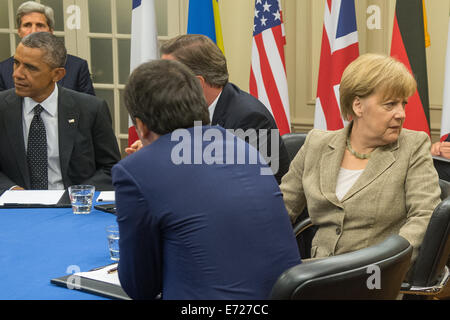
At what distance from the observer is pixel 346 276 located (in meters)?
1.22

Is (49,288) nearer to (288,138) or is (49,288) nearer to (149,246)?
(149,246)

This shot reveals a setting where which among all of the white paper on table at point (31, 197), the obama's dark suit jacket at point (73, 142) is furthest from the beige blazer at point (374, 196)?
the obama's dark suit jacket at point (73, 142)

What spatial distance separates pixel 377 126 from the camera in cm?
206

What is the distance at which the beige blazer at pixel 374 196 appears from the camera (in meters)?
1.96

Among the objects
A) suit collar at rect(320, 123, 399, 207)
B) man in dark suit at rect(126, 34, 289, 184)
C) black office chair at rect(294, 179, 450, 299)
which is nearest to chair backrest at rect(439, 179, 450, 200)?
black office chair at rect(294, 179, 450, 299)

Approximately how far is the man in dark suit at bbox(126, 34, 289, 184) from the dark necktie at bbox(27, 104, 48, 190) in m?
0.83

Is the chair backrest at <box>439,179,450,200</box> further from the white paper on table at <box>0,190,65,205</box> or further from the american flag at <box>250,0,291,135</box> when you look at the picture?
the american flag at <box>250,0,291,135</box>

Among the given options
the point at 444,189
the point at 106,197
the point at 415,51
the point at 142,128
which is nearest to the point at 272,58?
the point at 415,51

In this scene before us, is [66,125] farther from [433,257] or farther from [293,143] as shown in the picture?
[433,257]

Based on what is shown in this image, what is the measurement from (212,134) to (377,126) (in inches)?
31.5

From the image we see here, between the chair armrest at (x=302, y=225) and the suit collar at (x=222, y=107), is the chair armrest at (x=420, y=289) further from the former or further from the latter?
the suit collar at (x=222, y=107)

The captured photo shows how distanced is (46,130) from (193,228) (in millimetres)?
1856

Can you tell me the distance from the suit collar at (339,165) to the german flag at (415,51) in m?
1.68
